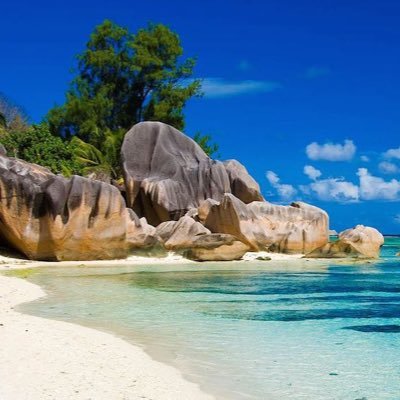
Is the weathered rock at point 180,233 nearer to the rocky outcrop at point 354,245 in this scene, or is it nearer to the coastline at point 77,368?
the rocky outcrop at point 354,245

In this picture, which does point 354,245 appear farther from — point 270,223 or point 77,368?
point 77,368

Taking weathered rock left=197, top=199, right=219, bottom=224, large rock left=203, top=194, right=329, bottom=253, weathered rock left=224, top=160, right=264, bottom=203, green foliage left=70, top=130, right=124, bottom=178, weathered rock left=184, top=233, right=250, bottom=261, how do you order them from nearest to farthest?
weathered rock left=184, top=233, right=250, bottom=261 < large rock left=203, top=194, right=329, bottom=253 < weathered rock left=197, top=199, right=219, bottom=224 < weathered rock left=224, top=160, right=264, bottom=203 < green foliage left=70, top=130, right=124, bottom=178

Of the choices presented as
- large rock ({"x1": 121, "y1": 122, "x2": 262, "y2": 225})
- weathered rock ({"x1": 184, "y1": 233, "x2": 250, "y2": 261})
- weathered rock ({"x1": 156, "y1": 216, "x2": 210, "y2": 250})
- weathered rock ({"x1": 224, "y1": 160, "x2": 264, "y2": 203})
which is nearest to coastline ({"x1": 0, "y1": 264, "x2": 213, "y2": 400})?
weathered rock ({"x1": 184, "y1": 233, "x2": 250, "y2": 261})

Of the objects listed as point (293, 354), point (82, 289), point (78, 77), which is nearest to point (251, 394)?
point (293, 354)

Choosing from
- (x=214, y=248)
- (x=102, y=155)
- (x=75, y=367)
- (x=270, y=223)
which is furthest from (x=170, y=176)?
(x=75, y=367)

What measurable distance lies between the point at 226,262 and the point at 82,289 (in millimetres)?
10746

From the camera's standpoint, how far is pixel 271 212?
2780 centimetres

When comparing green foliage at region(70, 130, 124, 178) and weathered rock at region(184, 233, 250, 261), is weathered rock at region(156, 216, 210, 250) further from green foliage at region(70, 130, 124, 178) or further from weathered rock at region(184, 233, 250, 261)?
green foliage at region(70, 130, 124, 178)

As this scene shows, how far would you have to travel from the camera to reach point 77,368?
5.67 metres

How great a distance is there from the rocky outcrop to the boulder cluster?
189mm

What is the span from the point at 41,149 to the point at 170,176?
235 inches

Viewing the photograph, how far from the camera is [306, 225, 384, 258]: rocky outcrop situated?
26438 millimetres

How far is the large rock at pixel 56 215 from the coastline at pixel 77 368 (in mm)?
12233

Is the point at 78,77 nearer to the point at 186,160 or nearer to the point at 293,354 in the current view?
the point at 186,160
